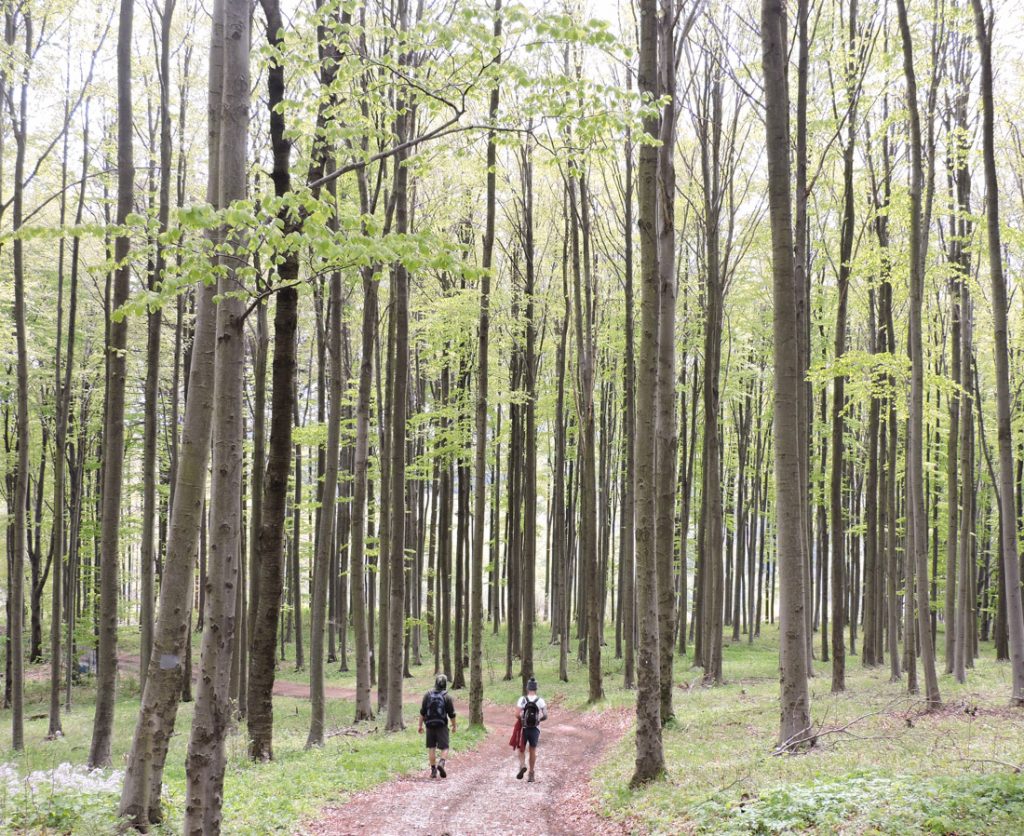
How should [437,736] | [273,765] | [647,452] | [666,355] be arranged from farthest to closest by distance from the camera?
[666,355]
[437,736]
[273,765]
[647,452]

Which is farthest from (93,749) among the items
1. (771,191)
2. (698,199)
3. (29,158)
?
(698,199)

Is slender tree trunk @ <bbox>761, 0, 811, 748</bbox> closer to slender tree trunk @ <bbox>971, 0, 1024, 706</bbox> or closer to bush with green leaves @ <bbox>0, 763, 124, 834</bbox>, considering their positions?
slender tree trunk @ <bbox>971, 0, 1024, 706</bbox>

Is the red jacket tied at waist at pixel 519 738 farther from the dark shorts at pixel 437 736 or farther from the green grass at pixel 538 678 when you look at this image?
the green grass at pixel 538 678

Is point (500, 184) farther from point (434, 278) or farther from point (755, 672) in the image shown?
point (755, 672)

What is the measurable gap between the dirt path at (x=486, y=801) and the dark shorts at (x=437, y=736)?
47 centimetres

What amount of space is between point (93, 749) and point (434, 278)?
14280 mm

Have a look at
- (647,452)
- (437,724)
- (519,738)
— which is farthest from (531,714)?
(647,452)

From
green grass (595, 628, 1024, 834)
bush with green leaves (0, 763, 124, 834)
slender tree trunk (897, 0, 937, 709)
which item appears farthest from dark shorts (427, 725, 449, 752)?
slender tree trunk (897, 0, 937, 709)

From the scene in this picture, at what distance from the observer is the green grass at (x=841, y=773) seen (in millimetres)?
5652

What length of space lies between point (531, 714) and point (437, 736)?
1458 millimetres

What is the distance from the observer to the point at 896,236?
714 inches

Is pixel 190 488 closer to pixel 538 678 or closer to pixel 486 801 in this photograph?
pixel 486 801

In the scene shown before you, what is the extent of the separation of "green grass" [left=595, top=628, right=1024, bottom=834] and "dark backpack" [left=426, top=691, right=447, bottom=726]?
2468 millimetres

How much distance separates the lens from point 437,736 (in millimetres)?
11281
